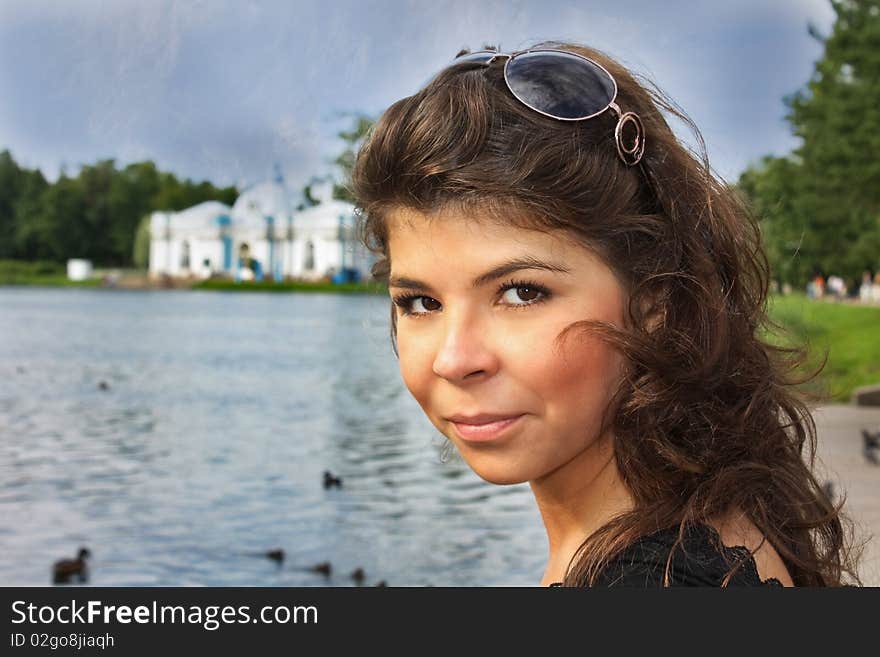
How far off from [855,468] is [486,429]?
9.45 metres

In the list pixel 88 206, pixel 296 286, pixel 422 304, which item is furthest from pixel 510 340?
pixel 88 206

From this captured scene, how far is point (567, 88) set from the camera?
5.82 feet

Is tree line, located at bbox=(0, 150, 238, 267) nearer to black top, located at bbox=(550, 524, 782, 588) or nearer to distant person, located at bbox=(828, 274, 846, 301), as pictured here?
distant person, located at bbox=(828, 274, 846, 301)

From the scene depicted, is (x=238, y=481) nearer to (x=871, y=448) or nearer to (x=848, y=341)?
(x=871, y=448)

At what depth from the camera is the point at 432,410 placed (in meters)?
1.83

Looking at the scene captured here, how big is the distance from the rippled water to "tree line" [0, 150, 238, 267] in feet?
22.8

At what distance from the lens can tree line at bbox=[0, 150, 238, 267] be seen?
39.8m

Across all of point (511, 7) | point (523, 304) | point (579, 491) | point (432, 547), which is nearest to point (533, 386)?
point (523, 304)

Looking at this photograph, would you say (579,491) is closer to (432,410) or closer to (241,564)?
(432,410)

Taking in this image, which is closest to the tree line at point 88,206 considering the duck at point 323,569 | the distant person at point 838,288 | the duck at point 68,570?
the distant person at point 838,288

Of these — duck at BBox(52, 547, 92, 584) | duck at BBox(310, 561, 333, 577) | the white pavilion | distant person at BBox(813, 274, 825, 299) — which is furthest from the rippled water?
distant person at BBox(813, 274, 825, 299)

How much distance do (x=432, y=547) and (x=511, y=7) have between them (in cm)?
768

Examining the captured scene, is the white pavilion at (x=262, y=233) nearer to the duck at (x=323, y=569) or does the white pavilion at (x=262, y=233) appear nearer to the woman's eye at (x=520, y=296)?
the duck at (x=323, y=569)

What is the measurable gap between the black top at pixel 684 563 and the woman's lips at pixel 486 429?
241 millimetres
